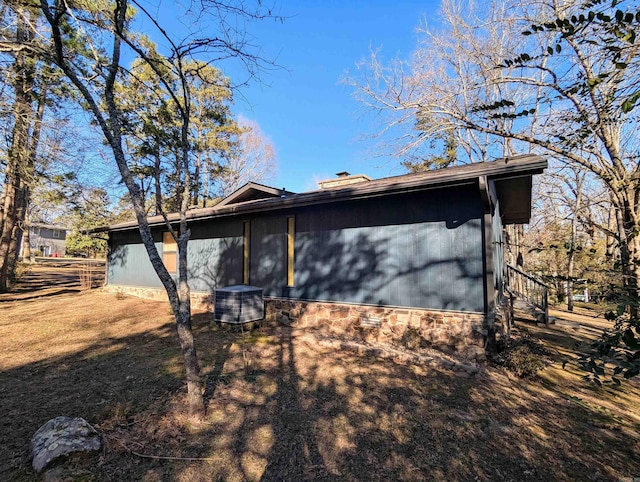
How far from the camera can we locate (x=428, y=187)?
5.38 meters

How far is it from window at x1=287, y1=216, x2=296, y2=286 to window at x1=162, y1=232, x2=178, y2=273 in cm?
483

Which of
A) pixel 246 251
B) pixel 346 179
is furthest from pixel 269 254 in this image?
pixel 346 179

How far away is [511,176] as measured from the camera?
15.7 feet

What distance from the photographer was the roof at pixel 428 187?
4.73 metres

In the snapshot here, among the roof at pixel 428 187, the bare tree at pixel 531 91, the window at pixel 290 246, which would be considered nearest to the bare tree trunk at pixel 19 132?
the roof at pixel 428 187

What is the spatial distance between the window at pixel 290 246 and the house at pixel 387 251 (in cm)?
2

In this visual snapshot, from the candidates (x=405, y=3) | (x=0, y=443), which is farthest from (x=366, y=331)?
(x=405, y=3)

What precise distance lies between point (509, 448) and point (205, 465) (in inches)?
108

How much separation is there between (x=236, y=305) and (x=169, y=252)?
5707 millimetres

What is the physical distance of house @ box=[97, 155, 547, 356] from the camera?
5.21m

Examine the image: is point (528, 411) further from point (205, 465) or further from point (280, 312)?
point (280, 312)

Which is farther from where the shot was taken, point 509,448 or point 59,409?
point 59,409

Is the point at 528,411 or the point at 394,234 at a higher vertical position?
the point at 394,234

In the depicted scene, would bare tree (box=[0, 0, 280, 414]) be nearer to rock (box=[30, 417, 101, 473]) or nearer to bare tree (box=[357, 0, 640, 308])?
rock (box=[30, 417, 101, 473])
